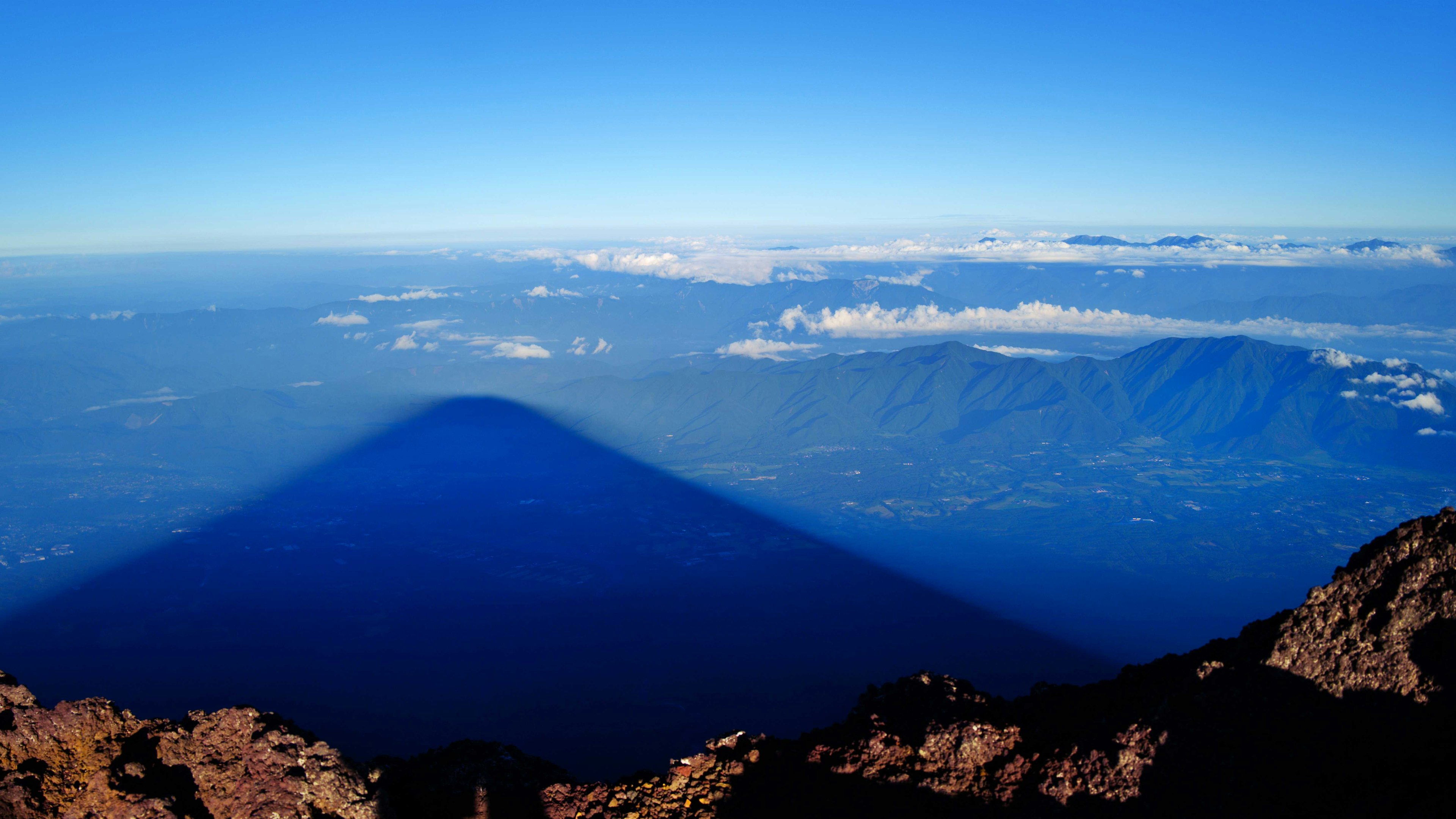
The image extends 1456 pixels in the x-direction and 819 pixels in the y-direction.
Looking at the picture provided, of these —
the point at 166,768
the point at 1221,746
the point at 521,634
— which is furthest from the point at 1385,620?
the point at 521,634

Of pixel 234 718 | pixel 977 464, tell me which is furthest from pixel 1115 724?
pixel 977 464

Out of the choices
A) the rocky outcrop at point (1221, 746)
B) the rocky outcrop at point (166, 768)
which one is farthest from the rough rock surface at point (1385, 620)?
the rocky outcrop at point (166, 768)

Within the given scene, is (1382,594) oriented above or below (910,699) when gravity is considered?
above

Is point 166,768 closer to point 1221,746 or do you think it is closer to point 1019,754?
point 1019,754

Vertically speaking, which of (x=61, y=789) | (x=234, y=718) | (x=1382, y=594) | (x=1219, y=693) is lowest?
(x=61, y=789)

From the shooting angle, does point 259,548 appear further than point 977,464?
No

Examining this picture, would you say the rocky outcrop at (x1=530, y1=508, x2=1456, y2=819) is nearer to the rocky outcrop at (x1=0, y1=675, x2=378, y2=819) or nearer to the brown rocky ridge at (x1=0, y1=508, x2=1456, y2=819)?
the brown rocky ridge at (x1=0, y1=508, x2=1456, y2=819)

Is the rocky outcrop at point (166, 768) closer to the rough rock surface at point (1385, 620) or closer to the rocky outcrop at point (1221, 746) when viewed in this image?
the rocky outcrop at point (1221, 746)

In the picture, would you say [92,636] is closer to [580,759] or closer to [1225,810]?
[580,759]
